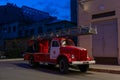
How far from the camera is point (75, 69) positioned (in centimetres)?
2238

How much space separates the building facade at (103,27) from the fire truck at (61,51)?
4.24 metres

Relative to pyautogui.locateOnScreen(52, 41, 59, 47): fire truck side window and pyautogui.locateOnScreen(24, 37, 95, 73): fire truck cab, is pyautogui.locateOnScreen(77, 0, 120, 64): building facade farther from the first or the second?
pyautogui.locateOnScreen(52, 41, 59, 47): fire truck side window

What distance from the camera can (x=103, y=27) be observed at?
25766 millimetres

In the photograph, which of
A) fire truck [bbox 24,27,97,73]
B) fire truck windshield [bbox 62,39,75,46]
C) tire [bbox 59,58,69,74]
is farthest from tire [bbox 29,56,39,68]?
tire [bbox 59,58,69,74]

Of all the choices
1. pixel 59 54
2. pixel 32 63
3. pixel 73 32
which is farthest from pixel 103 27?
pixel 59 54

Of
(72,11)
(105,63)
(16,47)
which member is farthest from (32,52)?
(72,11)

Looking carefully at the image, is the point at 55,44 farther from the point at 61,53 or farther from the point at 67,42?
the point at 61,53

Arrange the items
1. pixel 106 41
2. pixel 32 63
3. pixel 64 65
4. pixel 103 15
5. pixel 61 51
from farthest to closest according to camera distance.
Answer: pixel 103 15 < pixel 106 41 < pixel 32 63 < pixel 61 51 < pixel 64 65

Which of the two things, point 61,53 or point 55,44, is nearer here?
point 61,53

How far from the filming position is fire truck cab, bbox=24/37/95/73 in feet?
62.9

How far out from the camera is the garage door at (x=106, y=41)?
24594mm

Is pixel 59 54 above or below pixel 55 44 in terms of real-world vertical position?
below

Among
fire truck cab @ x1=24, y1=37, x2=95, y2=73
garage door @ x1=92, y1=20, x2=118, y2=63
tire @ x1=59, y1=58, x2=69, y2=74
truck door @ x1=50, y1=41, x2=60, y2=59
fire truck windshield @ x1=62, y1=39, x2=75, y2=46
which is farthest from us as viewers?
garage door @ x1=92, y1=20, x2=118, y2=63

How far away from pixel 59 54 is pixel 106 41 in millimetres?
6698
